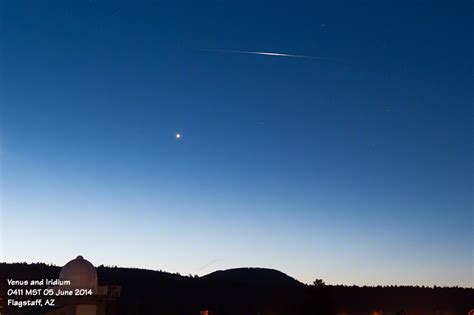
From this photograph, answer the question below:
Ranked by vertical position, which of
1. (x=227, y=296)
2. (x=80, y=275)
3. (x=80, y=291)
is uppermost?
(x=227, y=296)

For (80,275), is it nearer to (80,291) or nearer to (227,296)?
(80,291)

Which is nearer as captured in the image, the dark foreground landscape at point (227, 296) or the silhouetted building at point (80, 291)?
the silhouetted building at point (80, 291)

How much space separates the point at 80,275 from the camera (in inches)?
1769

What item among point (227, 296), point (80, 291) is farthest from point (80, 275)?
point (227, 296)

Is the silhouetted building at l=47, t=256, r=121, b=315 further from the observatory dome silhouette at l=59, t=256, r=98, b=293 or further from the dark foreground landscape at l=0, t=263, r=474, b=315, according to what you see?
the dark foreground landscape at l=0, t=263, r=474, b=315

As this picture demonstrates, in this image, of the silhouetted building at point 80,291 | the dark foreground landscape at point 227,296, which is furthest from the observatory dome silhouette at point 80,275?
the dark foreground landscape at point 227,296

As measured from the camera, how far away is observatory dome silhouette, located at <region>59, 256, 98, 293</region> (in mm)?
44812

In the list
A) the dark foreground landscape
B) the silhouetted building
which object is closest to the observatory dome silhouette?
the silhouetted building

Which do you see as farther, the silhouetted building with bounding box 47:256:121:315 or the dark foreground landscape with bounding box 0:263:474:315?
the dark foreground landscape with bounding box 0:263:474:315

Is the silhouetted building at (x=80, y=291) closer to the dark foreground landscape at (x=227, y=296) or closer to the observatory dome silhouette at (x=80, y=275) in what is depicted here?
the observatory dome silhouette at (x=80, y=275)

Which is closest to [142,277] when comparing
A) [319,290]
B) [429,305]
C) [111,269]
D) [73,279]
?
[111,269]

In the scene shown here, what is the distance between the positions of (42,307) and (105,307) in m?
7.90

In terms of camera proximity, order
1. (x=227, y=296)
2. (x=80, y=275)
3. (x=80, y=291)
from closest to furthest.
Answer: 1. (x=80, y=291)
2. (x=80, y=275)
3. (x=227, y=296)

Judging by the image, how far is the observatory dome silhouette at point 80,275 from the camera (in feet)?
147
